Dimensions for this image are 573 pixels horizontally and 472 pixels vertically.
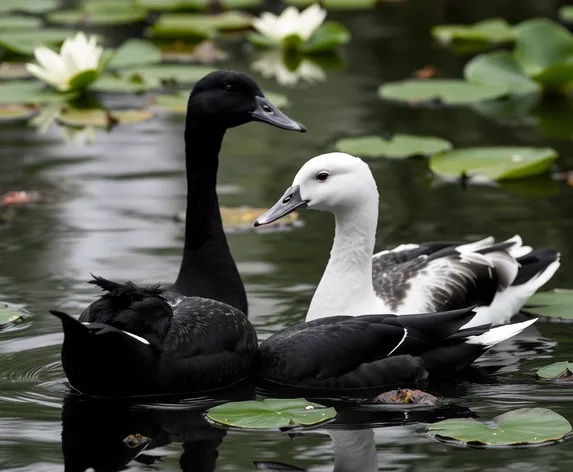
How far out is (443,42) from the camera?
1512 cm

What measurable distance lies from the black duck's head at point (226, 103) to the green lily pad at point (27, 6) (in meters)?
10.1

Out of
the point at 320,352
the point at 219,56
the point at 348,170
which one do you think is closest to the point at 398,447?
the point at 320,352

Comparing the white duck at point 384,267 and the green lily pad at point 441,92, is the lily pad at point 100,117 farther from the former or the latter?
the white duck at point 384,267

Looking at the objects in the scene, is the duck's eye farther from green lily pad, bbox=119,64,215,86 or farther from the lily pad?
green lily pad, bbox=119,64,215,86

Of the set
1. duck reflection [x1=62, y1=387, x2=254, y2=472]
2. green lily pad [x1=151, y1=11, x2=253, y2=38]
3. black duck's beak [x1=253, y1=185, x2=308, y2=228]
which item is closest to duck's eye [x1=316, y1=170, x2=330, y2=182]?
black duck's beak [x1=253, y1=185, x2=308, y2=228]

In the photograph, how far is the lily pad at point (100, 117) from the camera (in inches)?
449

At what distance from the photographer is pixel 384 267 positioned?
720 centimetres

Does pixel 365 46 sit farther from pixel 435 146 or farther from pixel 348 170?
pixel 348 170

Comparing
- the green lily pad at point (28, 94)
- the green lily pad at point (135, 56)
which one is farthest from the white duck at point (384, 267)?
the green lily pad at point (135, 56)

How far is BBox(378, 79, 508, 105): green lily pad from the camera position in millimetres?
11859

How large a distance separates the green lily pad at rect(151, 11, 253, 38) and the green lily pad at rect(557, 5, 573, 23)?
12.0ft

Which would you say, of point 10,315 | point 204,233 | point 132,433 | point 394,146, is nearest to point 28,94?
point 394,146

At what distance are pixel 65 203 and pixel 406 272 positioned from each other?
314 cm

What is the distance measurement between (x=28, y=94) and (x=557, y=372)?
7048mm
